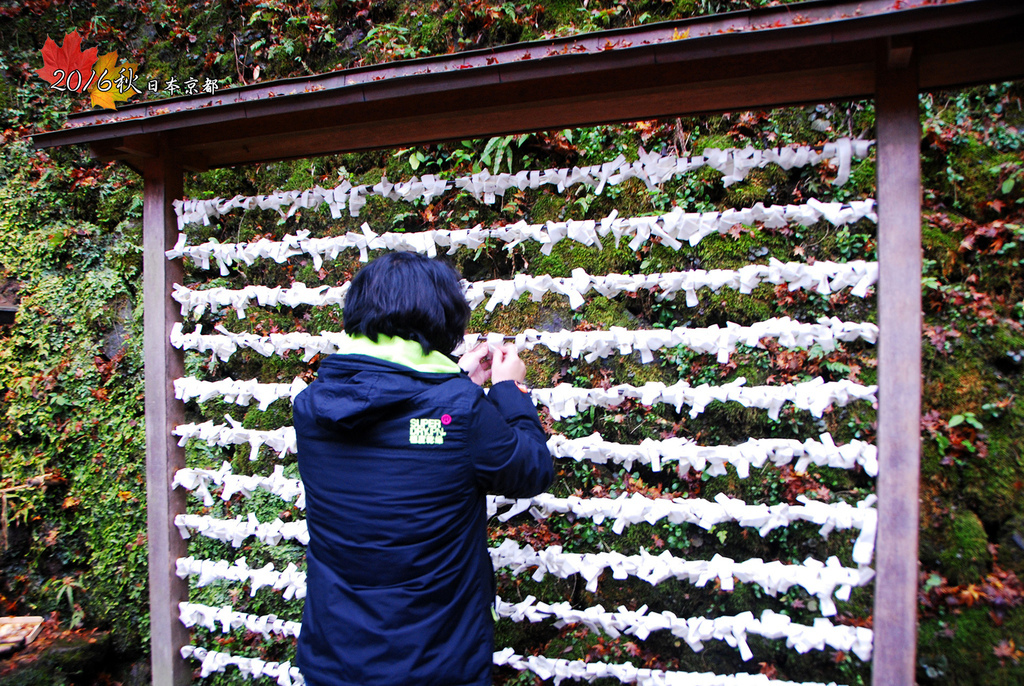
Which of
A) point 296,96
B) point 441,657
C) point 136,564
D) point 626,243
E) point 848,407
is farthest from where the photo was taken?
point 136,564

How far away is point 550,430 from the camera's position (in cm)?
263

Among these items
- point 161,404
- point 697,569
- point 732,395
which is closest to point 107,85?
point 161,404

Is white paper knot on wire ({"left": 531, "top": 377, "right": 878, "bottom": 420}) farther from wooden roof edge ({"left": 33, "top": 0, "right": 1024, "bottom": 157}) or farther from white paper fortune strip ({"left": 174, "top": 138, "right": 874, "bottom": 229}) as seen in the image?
wooden roof edge ({"left": 33, "top": 0, "right": 1024, "bottom": 157})

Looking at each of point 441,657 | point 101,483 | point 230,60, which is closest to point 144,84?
point 230,60

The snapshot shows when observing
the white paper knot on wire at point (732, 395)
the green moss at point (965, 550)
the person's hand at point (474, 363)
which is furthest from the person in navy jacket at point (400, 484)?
the green moss at point (965, 550)

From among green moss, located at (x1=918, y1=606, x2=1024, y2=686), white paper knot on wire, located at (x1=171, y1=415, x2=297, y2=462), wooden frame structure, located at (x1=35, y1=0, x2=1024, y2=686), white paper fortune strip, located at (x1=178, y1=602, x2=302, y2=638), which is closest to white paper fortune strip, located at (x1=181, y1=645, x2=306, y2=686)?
white paper fortune strip, located at (x1=178, y1=602, x2=302, y2=638)

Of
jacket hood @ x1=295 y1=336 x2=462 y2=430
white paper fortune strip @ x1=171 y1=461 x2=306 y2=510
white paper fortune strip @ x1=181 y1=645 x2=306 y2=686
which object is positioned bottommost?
white paper fortune strip @ x1=181 y1=645 x2=306 y2=686

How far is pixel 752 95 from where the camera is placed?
1790mm

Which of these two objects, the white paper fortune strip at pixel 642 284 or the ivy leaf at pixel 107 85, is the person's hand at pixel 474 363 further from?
the ivy leaf at pixel 107 85

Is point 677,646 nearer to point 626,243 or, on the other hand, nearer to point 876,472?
point 876,472

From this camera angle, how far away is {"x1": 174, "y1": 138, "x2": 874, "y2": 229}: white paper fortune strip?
1.69 meters

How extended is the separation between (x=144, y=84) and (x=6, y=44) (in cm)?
123

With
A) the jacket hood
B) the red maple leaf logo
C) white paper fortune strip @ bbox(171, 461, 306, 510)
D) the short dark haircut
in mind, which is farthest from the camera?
the red maple leaf logo

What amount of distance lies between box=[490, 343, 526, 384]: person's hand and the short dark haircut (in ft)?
0.72
